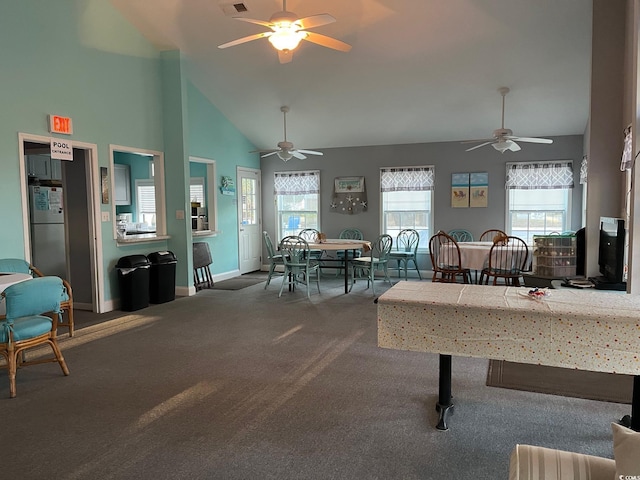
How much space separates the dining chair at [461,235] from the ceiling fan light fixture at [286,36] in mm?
4870

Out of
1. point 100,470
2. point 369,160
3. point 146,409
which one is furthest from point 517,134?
point 100,470

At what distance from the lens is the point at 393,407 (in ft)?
9.05

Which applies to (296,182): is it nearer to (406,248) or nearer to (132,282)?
(406,248)

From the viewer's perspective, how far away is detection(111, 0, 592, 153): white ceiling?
479 cm

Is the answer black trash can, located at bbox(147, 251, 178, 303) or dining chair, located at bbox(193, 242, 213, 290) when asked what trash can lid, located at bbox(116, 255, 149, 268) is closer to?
black trash can, located at bbox(147, 251, 178, 303)

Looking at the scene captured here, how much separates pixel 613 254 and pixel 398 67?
356cm

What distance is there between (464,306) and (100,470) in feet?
6.41

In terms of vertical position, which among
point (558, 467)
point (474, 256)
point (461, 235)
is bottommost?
point (558, 467)

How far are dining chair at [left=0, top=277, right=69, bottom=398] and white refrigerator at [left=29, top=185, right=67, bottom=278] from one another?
8.97ft

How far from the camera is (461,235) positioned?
298 inches

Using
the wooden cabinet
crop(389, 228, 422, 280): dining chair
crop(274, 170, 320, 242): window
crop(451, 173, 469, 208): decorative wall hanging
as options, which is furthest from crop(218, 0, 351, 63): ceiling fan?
the wooden cabinet

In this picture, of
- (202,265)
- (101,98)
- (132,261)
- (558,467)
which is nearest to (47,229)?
(132,261)

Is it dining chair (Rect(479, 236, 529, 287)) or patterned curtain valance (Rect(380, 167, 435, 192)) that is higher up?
patterned curtain valance (Rect(380, 167, 435, 192))

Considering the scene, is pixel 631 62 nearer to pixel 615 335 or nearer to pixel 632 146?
pixel 632 146
